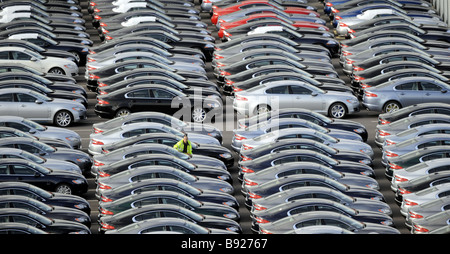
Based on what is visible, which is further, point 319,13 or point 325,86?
point 319,13

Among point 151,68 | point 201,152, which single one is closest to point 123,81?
point 151,68

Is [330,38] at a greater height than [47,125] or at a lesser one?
greater

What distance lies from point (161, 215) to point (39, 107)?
1110 centimetres

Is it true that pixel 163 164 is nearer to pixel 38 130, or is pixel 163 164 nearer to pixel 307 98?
pixel 38 130

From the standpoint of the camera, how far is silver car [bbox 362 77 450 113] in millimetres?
39594

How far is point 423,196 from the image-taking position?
30703 millimetres

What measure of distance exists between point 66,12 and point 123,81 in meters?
10.4

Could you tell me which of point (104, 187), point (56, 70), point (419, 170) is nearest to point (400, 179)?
point (419, 170)

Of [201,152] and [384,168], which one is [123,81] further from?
[384,168]

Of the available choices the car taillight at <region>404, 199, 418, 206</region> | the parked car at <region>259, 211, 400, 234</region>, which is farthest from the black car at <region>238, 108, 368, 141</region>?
the parked car at <region>259, 211, 400, 234</region>

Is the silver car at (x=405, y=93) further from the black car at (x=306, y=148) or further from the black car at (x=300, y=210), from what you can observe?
the black car at (x=300, y=210)

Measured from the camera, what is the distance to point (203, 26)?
1855 inches

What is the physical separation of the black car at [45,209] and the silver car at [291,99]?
397 inches

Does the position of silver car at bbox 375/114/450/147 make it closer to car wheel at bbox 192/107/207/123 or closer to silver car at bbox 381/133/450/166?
silver car at bbox 381/133/450/166
